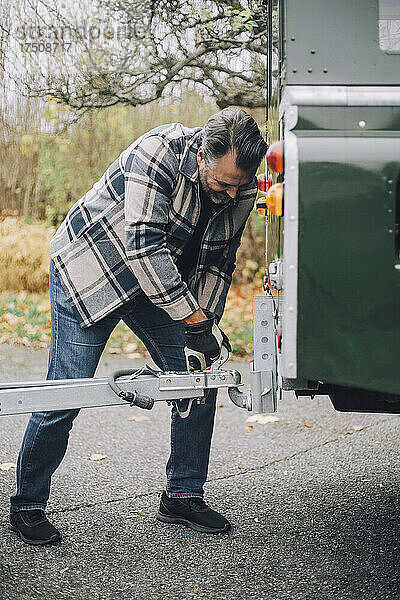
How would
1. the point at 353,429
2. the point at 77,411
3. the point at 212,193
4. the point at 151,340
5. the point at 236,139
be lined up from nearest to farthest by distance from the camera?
the point at 236,139, the point at 212,193, the point at 77,411, the point at 151,340, the point at 353,429

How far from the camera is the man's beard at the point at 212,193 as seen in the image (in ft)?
10.3

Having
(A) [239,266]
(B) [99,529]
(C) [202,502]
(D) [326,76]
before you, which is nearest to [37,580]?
(B) [99,529]

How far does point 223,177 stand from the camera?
3.06 metres

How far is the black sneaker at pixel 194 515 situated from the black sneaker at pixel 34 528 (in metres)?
0.52

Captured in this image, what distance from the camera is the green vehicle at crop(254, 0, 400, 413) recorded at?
7.81ft

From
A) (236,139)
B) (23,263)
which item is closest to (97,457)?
(236,139)

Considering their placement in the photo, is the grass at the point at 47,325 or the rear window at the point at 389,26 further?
the grass at the point at 47,325

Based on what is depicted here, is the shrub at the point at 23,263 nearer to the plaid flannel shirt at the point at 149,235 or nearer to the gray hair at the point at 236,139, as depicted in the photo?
the plaid flannel shirt at the point at 149,235

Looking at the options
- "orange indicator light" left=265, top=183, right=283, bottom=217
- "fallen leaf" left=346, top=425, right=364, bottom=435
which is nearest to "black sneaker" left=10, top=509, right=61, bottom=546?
"orange indicator light" left=265, top=183, right=283, bottom=217

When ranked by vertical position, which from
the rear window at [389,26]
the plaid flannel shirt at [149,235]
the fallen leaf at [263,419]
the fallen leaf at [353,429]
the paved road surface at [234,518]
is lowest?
the paved road surface at [234,518]

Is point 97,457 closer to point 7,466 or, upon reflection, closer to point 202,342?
point 7,466

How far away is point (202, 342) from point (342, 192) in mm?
1104

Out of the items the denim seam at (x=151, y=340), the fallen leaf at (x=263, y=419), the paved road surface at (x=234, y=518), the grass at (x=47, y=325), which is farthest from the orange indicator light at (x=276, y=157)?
the grass at (x=47, y=325)

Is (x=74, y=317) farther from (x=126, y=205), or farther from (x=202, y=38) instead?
(x=202, y=38)
